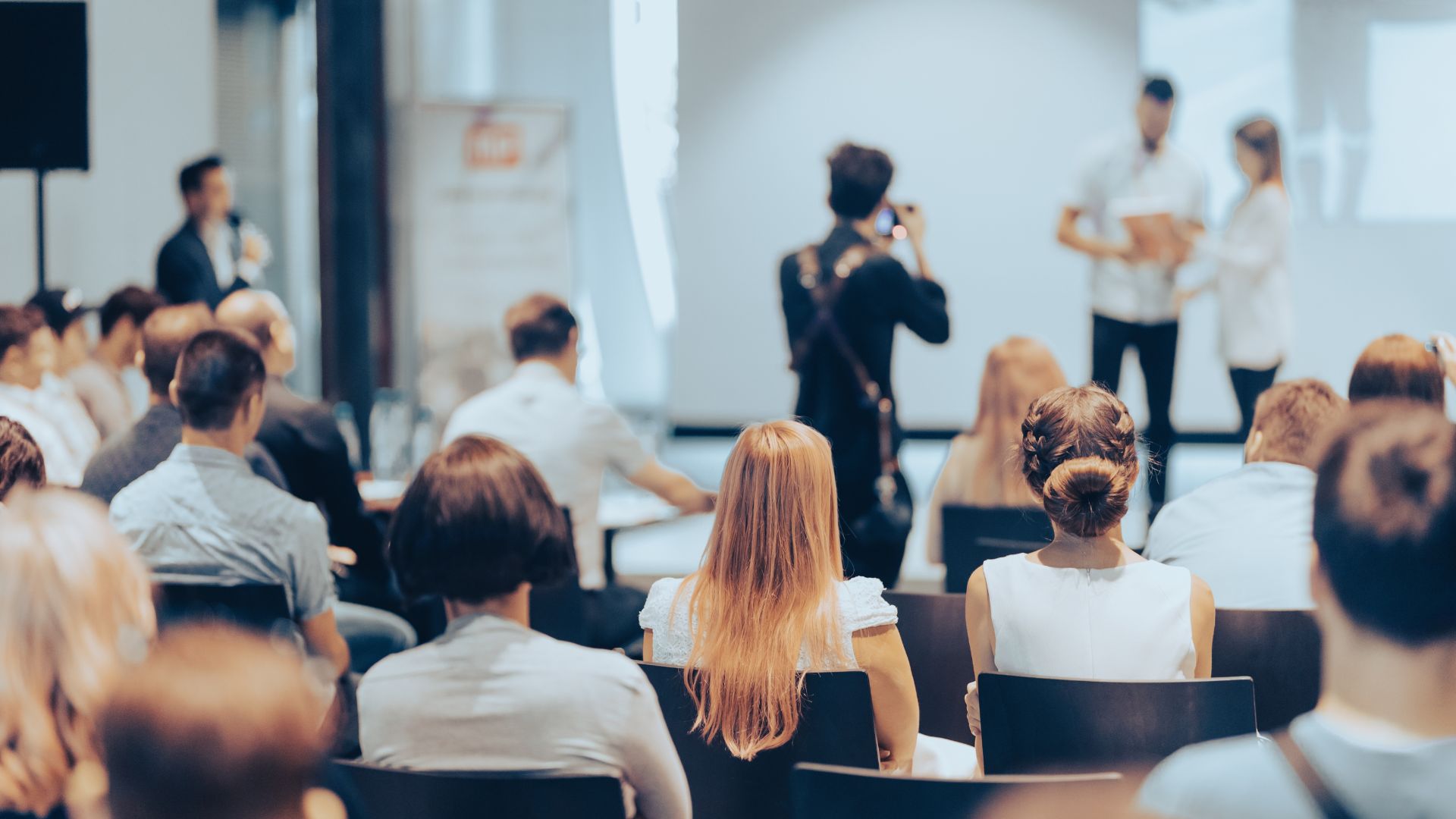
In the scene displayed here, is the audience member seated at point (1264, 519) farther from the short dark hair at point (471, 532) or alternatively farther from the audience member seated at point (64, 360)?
the audience member seated at point (64, 360)

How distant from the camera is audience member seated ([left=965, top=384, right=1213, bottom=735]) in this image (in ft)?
6.98

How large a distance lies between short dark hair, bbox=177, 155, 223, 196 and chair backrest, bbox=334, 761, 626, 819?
5035 millimetres

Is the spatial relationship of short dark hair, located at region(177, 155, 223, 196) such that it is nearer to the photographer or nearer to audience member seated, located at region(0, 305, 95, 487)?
audience member seated, located at region(0, 305, 95, 487)

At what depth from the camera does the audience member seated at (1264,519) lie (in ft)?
8.75

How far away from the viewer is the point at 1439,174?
7738mm

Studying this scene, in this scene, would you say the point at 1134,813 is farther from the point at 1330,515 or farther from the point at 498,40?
the point at 498,40

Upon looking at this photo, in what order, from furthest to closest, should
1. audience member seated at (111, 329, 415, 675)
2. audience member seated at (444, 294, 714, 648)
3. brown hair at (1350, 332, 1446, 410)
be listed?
audience member seated at (444, 294, 714, 648)
brown hair at (1350, 332, 1446, 410)
audience member seated at (111, 329, 415, 675)

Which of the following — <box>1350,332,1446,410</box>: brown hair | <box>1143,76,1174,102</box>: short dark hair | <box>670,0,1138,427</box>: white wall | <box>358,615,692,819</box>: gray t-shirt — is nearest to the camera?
<box>358,615,692,819</box>: gray t-shirt

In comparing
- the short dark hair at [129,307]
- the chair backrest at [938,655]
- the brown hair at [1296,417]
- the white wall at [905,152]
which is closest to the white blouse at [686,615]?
the chair backrest at [938,655]

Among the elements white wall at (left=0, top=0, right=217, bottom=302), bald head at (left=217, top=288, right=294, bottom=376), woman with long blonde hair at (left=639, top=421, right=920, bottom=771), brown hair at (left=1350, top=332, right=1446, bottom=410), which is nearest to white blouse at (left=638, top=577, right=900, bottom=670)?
woman with long blonde hair at (left=639, top=421, right=920, bottom=771)

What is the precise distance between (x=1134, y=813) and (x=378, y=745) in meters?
0.99

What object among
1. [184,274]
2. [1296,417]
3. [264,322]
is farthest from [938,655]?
[184,274]

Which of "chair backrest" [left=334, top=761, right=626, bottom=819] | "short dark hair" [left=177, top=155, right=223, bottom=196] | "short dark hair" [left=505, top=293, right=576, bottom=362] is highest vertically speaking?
A: "short dark hair" [left=177, top=155, right=223, bottom=196]

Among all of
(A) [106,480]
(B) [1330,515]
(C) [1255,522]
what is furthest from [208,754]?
(A) [106,480]
